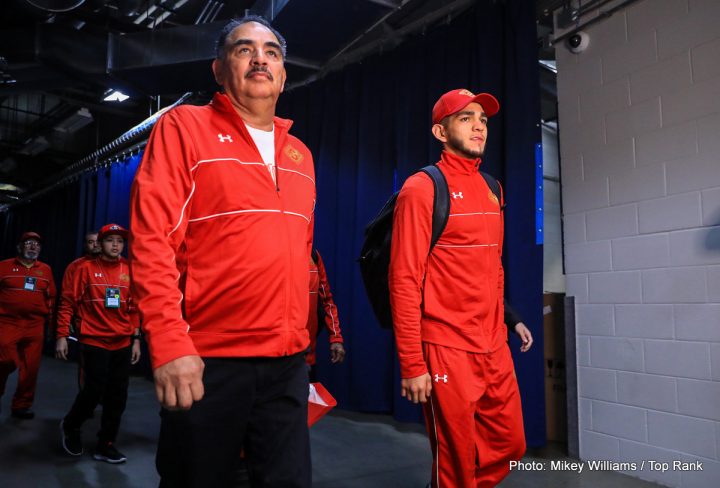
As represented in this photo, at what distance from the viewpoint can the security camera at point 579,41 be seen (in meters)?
3.53

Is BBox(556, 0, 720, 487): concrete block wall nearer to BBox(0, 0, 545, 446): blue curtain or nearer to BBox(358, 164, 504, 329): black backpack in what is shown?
BBox(0, 0, 545, 446): blue curtain

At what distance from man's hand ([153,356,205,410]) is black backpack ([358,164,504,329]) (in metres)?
1.15

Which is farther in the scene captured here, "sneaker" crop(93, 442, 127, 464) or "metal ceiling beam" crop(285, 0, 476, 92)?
"metal ceiling beam" crop(285, 0, 476, 92)

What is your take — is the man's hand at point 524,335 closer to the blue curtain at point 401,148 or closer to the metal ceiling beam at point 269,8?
the blue curtain at point 401,148

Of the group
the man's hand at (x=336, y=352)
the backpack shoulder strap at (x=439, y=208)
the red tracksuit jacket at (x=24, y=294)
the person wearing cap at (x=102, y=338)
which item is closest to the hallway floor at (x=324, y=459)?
the person wearing cap at (x=102, y=338)

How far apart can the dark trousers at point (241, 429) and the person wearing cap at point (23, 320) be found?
4445 millimetres

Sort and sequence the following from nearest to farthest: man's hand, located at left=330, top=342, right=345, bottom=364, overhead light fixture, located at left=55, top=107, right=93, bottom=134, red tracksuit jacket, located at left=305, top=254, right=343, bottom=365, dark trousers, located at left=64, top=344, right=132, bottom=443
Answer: dark trousers, located at left=64, top=344, right=132, bottom=443
man's hand, located at left=330, top=342, right=345, bottom=364
red tracksuit jacket, located at left=305, top=254, right=343, bottom=365
overhead light fixture, located at left=55, top=107, right=93, bottom=134

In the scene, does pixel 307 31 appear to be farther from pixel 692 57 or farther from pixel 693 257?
pixel 693 257

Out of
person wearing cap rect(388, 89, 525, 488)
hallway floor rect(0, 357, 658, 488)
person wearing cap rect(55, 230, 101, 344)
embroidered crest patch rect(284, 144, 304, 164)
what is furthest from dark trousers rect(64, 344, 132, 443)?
embroidered crest patch rect(284, 144, 304, 164)

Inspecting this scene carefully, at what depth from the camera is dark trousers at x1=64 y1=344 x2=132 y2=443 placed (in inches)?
138

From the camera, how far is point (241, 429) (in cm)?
125

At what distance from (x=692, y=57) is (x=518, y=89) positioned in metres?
1.05

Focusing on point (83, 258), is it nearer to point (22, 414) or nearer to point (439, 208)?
point (22, 414)

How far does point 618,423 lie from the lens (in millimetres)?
3215
